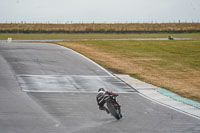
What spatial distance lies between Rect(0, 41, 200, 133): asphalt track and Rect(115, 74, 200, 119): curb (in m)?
0.48

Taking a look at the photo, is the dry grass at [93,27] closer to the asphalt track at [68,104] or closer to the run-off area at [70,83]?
the asphalt track at [68,104]

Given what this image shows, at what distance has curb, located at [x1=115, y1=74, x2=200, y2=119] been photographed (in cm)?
1952

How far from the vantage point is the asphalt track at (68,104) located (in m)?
15.5

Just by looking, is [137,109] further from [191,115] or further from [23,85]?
[23,85]

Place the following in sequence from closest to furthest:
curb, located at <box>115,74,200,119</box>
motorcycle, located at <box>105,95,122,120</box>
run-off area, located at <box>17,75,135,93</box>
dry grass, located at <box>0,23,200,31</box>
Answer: motorcycle, located at <box>105,95,122,120</box> → curb, located at <box>115,74,200,119</box> → run-off area, located at <box>17,75,135,93</box> → dry grass, located at <box>0,23,200,31</box>

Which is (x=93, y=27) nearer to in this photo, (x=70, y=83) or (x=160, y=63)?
(x=160, y=63)

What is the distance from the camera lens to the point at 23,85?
24344 mm

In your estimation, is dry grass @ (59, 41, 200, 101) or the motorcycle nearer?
the motorcycle

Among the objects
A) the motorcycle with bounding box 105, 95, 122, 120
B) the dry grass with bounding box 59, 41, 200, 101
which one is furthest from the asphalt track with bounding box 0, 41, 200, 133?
the dry grass with bounding box 59, 41, 200, 101

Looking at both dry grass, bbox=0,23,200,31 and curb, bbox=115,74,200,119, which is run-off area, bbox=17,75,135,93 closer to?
curb, bbox=115,74,200,119

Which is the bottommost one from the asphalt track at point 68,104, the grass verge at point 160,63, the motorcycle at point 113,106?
the grass verge at point 160,63

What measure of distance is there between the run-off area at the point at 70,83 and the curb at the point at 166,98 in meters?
0.66

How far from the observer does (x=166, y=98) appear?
22266mm

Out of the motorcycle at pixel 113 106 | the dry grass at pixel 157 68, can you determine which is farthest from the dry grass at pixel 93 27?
the motorcycle at pixel 113 106
